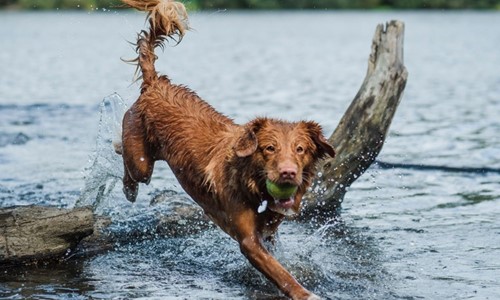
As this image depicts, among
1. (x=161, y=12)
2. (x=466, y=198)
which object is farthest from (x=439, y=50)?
(x=161, y=12)

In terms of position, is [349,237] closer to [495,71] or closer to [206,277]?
[206,277]

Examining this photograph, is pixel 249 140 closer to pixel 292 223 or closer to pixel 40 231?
pixel 40 231

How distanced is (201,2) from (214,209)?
6285cm

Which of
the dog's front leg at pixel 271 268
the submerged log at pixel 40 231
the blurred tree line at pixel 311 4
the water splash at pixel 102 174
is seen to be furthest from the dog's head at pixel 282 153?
the blurred tree line at pixel 311 4

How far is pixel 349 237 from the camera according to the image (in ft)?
33.4

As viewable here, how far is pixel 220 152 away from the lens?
813 cm

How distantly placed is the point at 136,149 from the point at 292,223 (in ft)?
7.36

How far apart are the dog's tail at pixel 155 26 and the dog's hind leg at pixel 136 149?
0.41 metres

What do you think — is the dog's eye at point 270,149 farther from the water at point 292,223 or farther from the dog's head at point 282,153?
the water at point 292,223

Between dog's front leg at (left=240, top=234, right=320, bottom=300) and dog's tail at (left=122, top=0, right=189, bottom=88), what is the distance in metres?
2.45

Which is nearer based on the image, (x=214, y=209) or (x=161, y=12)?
(x=214, y=209)

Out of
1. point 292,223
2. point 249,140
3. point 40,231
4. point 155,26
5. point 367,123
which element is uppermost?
point 155,26

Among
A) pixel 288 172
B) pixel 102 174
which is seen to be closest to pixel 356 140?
pixel 102 174

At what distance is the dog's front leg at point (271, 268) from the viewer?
7527 mm
